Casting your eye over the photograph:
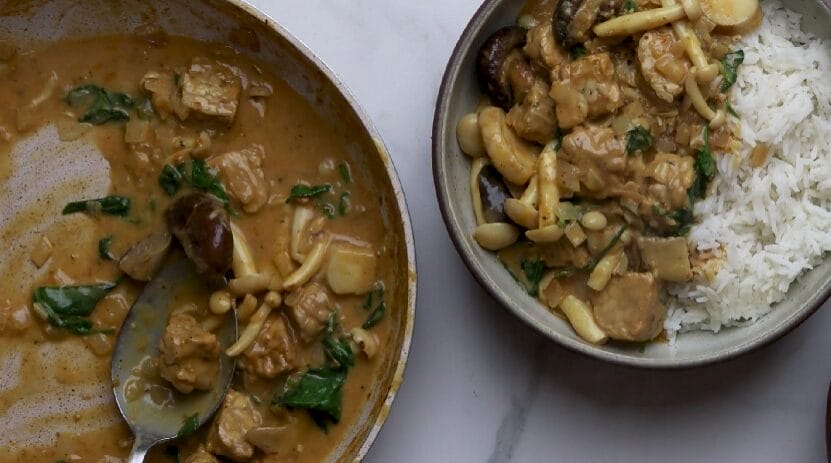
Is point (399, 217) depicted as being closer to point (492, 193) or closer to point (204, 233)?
point (492, 193)

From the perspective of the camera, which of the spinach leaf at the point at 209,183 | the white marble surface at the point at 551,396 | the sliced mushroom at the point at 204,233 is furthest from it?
the white marble surface at the point at 551,396

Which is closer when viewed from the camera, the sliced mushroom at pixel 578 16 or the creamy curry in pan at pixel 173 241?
the sliced mushroom at pixel 578 16

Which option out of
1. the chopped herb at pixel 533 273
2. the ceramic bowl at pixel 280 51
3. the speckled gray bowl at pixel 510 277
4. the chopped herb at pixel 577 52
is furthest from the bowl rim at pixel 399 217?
the chopped herb at pixel 577 52

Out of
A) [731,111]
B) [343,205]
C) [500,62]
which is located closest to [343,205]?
[343,205]

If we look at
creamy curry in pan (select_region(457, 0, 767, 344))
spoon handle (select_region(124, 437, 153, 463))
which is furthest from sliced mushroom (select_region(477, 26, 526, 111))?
spoon handle (select_region(124, 437, 153, 463))

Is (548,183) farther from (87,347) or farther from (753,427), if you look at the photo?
(87,347)

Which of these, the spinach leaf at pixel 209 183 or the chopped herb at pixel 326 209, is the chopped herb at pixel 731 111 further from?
the spinach leaf at pixel 209 183
